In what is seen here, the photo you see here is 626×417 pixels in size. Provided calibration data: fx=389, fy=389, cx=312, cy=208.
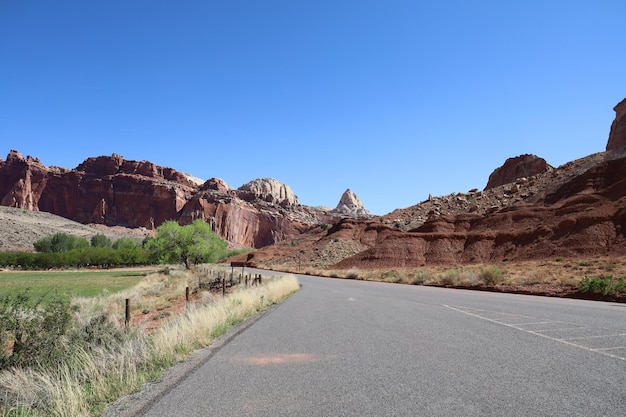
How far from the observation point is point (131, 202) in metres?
163

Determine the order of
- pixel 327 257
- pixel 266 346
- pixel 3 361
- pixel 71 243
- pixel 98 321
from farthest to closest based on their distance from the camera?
pixel 71 243, pixel 327 257, pixel 98 321, pixel 266 346, pixel 3 361

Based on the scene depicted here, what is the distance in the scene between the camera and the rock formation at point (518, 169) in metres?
92.8

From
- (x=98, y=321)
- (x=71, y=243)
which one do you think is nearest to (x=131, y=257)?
(x=71, y=243)

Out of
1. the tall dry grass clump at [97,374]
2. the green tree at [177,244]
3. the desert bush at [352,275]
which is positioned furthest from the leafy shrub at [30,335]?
the green tree at [177,244]

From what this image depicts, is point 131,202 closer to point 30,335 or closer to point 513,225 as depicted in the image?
point 513,225

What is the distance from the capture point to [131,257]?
294 ft

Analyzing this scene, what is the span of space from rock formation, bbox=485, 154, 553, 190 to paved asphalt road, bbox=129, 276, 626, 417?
94.0m

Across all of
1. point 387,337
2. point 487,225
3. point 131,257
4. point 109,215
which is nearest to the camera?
point 387,337

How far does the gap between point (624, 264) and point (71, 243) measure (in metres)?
110

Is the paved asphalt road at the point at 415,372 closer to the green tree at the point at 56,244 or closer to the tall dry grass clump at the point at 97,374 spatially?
the tall dry grass clump at the point at 97,374

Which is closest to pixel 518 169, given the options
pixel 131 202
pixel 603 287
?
pixel 603 287

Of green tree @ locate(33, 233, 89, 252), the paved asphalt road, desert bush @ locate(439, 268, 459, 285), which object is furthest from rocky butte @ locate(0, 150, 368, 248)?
the paved asphalt road

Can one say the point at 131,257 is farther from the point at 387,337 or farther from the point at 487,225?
the point at 387,337

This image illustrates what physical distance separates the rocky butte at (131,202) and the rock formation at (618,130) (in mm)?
115724
